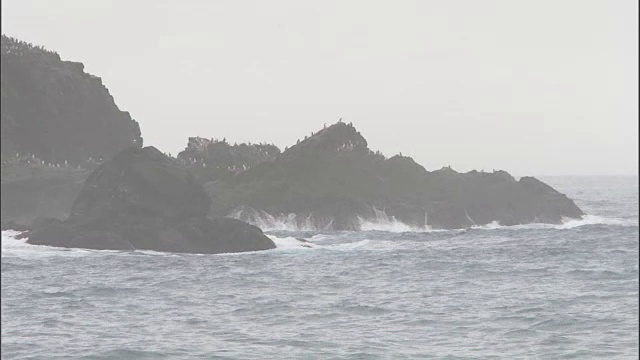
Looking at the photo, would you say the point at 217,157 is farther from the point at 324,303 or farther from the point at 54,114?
the point at 324,303

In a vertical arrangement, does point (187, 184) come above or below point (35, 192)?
below

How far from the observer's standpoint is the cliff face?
8519 centimetres

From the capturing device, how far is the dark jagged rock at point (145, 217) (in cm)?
4928

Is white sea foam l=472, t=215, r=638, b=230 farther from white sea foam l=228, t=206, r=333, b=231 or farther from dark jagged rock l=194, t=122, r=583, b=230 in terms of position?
white sea foam l=228, t=206, r=333, b=231

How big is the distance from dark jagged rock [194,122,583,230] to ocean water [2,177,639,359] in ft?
75.9

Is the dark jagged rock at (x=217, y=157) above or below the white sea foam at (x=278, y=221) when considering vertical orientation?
above

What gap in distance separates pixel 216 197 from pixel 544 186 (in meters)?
31.6

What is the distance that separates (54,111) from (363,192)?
33.6 metres

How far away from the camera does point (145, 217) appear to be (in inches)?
2012

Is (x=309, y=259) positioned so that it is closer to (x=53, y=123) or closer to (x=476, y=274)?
(x=476, y=274)

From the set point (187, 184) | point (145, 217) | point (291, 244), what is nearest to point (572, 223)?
point (291, 244)

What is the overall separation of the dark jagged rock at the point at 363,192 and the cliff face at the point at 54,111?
1550 cm

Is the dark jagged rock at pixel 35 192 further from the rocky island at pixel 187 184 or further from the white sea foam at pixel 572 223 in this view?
the white sea foam at pixel 572 223

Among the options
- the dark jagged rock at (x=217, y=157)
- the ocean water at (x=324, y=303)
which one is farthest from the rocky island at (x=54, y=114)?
the ocean water at (x=324, y=303)
